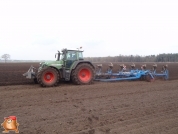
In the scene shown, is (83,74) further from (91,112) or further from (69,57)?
(91,112)

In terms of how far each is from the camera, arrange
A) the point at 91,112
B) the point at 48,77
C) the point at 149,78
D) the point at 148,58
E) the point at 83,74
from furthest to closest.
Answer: the point at 148,58
the point at 149,78
the point at 83,74
the point at 48,77
the point at 91,112

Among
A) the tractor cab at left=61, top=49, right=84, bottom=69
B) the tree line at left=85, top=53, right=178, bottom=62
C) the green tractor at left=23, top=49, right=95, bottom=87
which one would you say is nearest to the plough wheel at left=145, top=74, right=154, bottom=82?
the green tractor at left=23, top=49, right=95, bottom=87

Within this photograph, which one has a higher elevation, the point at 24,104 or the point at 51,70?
the point at 51,70

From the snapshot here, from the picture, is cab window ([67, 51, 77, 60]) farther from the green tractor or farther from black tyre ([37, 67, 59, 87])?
black tyre ([37, 67, 59, 87])

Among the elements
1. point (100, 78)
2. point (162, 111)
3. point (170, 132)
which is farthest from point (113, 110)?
point (100, 78)

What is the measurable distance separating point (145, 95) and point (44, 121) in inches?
180

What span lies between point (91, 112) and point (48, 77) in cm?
463

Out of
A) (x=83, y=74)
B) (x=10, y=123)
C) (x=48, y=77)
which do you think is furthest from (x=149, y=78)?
(x=10, y=123)

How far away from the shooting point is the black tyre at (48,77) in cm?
931

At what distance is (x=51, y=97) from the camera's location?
708 centimetres

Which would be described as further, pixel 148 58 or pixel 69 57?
pixel 148 58

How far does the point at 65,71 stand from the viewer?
33.0 feet

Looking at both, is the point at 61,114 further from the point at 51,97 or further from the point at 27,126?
the point at 51,97

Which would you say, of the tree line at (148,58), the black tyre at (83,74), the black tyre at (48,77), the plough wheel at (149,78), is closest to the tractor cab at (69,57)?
the black tyre at (83,74)
